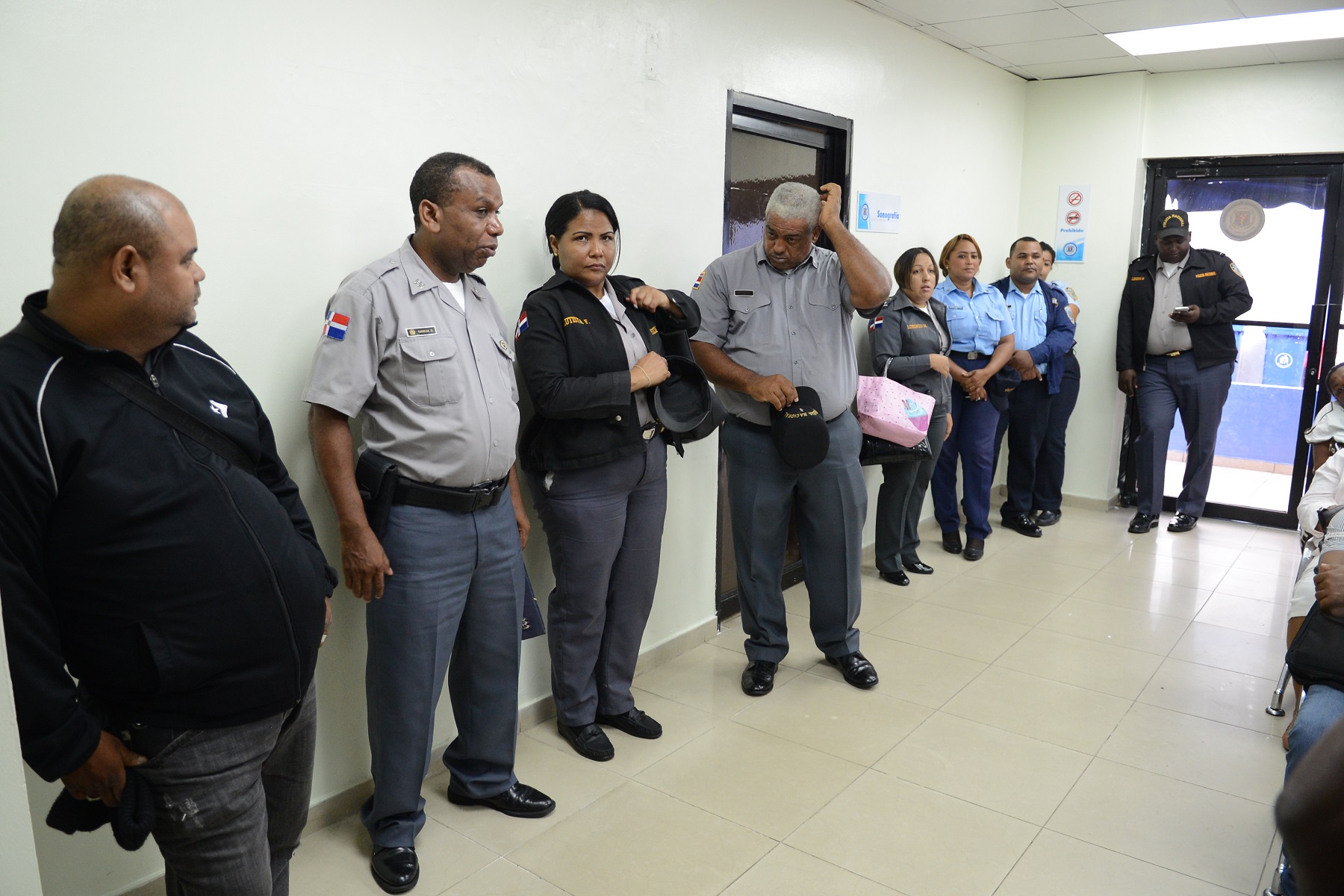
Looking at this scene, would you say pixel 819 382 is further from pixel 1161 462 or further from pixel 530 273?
pixel 1161 462

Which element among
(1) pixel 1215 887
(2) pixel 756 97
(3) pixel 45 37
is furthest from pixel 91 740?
(2) pixel 756 97

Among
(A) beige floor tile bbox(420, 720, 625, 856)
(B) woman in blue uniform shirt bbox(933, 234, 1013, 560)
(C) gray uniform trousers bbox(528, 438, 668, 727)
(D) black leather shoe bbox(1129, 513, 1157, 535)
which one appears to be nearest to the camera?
(A) beige floor tile bbox(420, 720, 625, 856)

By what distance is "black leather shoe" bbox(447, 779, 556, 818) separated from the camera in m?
2.65

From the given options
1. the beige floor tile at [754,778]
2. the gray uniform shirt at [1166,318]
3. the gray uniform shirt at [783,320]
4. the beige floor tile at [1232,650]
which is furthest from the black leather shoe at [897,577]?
the gray uniform shirt at [1166,318]

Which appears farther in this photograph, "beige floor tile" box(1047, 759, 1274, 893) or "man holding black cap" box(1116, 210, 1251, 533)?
"man holding black cap" box(1116, 210, 1251, 533)

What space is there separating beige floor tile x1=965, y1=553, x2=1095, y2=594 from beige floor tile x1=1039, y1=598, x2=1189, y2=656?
270 mm

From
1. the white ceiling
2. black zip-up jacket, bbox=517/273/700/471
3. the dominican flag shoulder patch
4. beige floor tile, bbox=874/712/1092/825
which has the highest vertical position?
the white ceiling

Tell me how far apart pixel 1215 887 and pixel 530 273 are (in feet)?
8.24

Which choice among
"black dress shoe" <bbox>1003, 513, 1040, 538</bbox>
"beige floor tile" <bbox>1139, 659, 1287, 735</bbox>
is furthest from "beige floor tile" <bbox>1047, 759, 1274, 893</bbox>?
"black dress shoe" <bbox>1003, 513, 1040, 538</bbox>

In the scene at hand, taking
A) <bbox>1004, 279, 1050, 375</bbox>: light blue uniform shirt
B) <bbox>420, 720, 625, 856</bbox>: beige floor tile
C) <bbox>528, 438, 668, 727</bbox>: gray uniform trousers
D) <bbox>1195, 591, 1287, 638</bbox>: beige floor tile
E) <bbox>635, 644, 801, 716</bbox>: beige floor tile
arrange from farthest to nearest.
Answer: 1. <bbox>1004, 279, 1050, 375</bbox>: light blue uniform shirt
2. <bbox>1195, 591, 1287, 638</bbox>: beige floor tile
3. <bbox>635, 644, 801, 716</bbox>: beige floor tile
4. <bbox>528, 438, 668, 727</bbox>: gray uniform trousers
5. <bbox>420, 720, 625, 856</bbox>: beige floor tile

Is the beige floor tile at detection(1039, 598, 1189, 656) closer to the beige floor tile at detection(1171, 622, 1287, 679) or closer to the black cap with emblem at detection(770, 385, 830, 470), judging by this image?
the beige floor tile at detection(1171, 622, 1287, 679)

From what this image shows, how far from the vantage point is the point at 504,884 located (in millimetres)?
2355

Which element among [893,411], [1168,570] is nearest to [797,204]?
[893,411]

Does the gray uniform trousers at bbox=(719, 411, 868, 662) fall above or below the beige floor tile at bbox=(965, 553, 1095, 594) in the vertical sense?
above
